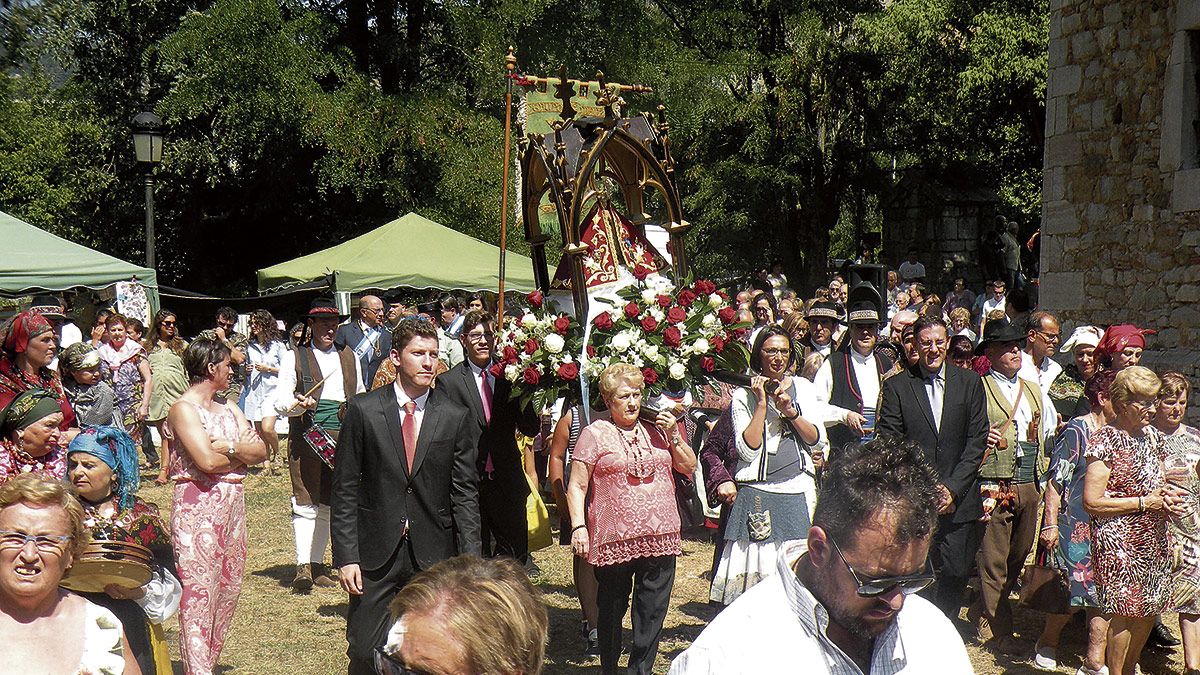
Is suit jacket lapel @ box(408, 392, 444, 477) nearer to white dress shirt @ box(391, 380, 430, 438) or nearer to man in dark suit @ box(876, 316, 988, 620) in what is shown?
white dress shirt @ box(391, 380, 430, 438)

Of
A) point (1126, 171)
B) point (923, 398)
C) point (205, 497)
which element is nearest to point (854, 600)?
point (205, 497)

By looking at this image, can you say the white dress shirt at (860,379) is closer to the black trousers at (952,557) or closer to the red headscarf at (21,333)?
the black trousers at (952,557)

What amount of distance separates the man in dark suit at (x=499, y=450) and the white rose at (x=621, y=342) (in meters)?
0.79

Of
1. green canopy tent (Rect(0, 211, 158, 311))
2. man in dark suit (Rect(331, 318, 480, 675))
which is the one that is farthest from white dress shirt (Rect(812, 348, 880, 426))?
green canopy tent (Rect(0, 211, 158, 311))

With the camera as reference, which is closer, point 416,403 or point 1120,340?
point 416,403

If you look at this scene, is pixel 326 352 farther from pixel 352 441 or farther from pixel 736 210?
pixel 736 210

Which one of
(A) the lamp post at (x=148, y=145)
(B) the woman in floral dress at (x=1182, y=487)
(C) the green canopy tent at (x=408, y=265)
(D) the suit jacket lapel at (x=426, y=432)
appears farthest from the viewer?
(C) the green canopy tent at (x=408, y=265)

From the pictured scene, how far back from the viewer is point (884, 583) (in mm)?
2637

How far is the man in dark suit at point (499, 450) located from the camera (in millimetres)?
6855

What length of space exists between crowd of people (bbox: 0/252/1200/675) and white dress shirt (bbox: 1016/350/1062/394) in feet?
0.07

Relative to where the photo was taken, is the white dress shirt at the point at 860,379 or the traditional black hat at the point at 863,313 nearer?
the white dress shirt at the point at 860,379

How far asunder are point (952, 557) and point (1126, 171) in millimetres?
8078

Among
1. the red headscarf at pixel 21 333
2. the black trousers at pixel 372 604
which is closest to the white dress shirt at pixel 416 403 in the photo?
the black trousers at pixel 372 604

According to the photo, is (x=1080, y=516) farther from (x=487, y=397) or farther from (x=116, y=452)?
(x=116, y=452)
